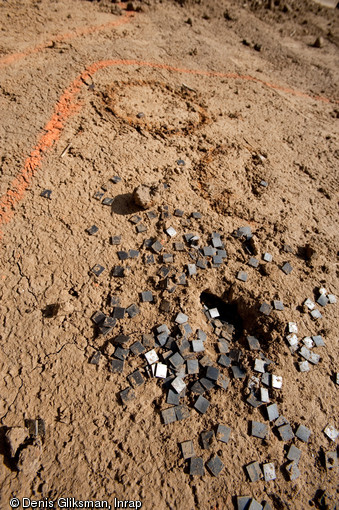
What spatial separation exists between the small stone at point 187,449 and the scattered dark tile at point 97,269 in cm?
193

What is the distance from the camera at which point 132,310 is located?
315cm

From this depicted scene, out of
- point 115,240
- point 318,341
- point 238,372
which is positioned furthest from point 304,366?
→ point 115,240

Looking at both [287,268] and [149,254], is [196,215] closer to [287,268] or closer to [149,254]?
[149,254]

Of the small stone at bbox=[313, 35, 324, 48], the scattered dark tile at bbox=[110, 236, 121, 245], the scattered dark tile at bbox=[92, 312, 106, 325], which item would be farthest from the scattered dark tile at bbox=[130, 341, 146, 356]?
the small stone at bbox=[313, 35, 324, 48]

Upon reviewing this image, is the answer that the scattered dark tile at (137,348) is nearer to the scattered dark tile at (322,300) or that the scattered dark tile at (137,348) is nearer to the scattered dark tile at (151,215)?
the scattered dark tile at (151,215)

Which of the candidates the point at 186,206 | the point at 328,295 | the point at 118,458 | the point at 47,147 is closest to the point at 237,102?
the point at 186,206

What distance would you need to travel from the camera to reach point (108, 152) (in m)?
4.21

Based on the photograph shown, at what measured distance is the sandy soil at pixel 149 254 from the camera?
8.26ft

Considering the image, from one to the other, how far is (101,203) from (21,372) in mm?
2191

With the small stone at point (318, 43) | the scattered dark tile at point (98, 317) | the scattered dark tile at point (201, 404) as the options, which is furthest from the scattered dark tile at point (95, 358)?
the small stone at point (318, 43)

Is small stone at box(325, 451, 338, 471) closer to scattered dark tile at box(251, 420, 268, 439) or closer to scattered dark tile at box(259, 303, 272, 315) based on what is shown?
scattered dark tile at box(251, 420, 268, 439)

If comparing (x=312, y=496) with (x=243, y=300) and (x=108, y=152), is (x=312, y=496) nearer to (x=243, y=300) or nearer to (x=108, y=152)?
(x=243, y=300)

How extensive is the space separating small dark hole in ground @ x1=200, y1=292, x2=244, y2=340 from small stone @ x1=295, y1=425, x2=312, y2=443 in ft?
3.84

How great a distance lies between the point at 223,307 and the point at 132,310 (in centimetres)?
117
